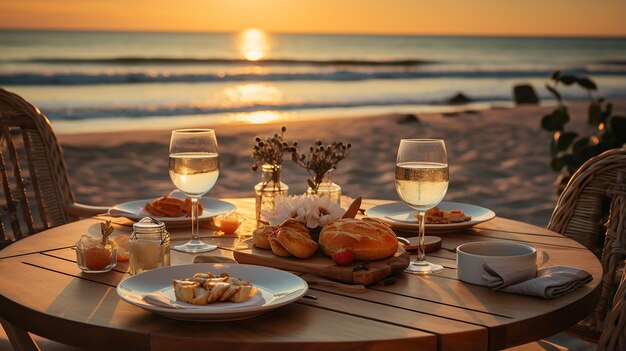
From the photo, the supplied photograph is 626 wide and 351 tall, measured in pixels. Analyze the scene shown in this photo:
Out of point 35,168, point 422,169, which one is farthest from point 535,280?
point 35,168

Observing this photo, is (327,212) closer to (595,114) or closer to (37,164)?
(37,164)

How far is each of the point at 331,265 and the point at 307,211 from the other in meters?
0.22

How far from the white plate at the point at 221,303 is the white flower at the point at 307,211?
0.28m

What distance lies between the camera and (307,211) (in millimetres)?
1964

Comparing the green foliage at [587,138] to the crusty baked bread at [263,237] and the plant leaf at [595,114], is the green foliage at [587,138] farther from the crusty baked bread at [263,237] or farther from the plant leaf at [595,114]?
the crusty baked bread at [263,237]

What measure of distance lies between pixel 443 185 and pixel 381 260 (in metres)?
0.23

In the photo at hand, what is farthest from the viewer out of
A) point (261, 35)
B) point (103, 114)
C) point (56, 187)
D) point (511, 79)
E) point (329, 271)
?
point (261, 35)

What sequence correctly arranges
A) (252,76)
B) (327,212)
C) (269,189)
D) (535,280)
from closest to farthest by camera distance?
1. (535,280)
2. (327,212)
3. (269,189)
4. (252,76)

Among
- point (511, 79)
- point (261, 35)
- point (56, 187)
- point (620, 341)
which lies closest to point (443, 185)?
point (620, 341)

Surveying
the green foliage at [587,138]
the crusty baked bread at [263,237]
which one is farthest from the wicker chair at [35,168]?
the green foliage at [587,138]

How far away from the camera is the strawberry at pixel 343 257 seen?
1.77 m

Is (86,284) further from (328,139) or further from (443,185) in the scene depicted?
(328,139)

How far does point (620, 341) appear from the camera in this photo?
151 cm

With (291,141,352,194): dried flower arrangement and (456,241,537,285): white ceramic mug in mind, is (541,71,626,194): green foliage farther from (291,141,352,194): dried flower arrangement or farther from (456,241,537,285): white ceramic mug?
(456,241,537,285): white ceramic mug
